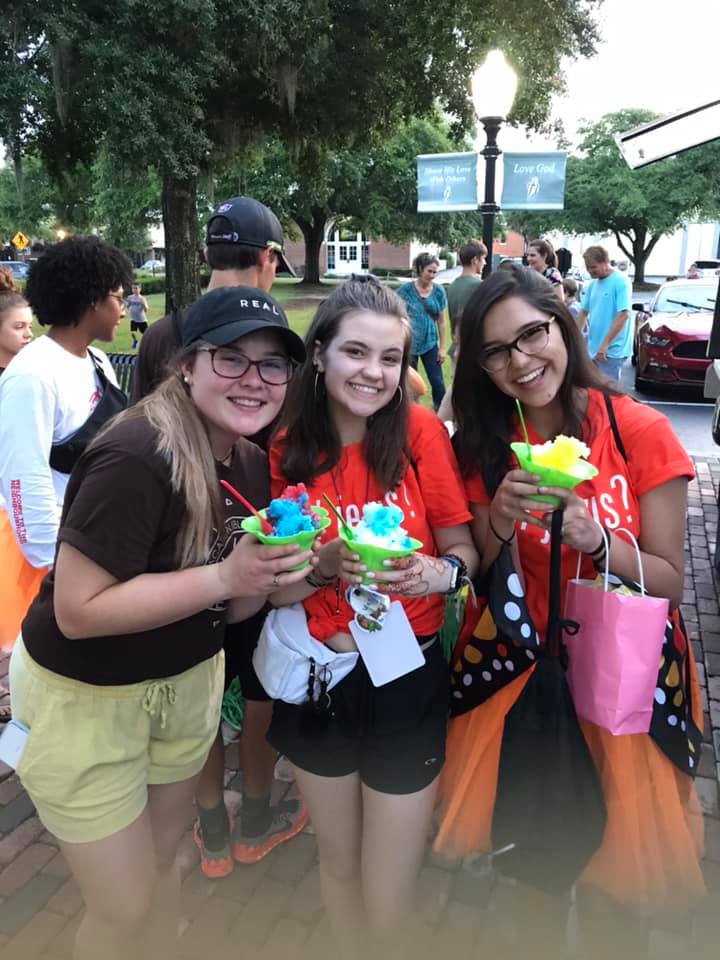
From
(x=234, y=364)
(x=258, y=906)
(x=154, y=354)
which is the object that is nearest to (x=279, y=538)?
(x=234, y=364)

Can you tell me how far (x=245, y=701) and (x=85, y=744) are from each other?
105 centimetres

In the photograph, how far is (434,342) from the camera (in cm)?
938

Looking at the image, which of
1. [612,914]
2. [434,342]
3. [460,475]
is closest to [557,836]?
[612,914]

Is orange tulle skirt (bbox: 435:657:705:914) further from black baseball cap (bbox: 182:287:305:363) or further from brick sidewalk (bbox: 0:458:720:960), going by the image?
black baseball cap (bbox: 182:287:305:363)

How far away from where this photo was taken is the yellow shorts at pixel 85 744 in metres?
1.76

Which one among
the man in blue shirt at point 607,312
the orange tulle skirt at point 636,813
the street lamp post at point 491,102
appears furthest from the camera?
the man in blue shirt at point 607,312

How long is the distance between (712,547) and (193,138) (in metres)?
8.19

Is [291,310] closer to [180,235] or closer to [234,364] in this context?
[180,235]

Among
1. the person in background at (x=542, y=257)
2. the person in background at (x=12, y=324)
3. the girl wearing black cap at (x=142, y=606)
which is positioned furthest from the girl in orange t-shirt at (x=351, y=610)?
the person in background at (x=542, y=257)

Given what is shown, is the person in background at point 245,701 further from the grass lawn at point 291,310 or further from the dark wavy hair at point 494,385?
the grass lawn at point 291,310

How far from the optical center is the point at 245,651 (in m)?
2.46

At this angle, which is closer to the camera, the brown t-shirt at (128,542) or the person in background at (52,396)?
the brown t-shirt at (128,542)

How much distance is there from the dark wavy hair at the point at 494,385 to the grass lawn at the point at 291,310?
802 cm

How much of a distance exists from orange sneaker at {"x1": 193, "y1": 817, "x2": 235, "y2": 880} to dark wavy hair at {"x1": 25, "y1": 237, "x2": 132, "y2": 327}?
224cm
